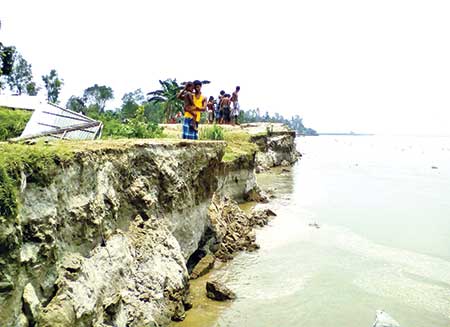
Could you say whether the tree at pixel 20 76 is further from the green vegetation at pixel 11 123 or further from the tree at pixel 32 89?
the green vegetation at pixel 11 123

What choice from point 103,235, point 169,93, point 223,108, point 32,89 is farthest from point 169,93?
point 103,235

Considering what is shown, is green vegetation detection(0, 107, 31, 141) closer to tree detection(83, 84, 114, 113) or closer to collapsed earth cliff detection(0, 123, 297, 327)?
collapsed earth cliff detection(0, 123, 297, 327)

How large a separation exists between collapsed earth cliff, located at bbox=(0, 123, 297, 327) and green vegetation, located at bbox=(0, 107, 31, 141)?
3.25 m

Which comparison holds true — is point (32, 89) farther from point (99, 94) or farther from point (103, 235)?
point (103, 235)

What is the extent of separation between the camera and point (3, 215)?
5145 millimetres

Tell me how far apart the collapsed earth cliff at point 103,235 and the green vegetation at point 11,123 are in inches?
128

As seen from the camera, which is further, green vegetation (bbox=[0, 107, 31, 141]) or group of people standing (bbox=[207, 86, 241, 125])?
group of people standing (bbox=[207, 86, 241, 125])

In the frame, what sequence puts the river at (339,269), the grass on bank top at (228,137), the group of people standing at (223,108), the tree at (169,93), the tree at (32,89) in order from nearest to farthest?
1. the river at (339,269)
2. the grass on bank top at (228,137)
3. the group of people standing at (223,108)
4. the tree at (169,93)
5. the tree at (32,89)

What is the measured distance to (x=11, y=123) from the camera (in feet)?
35.7

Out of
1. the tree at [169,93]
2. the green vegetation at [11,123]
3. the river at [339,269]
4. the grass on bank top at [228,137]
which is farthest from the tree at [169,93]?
the green vegetation at [11,123]

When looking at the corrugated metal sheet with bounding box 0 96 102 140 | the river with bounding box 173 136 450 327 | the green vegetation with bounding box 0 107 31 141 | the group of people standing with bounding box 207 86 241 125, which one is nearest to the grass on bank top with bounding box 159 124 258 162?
the group of people standing with bounding box 207 86 241 125

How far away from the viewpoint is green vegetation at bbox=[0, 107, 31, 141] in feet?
33.2

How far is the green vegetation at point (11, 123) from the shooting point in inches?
398

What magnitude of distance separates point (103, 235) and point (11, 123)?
5.30 meters
